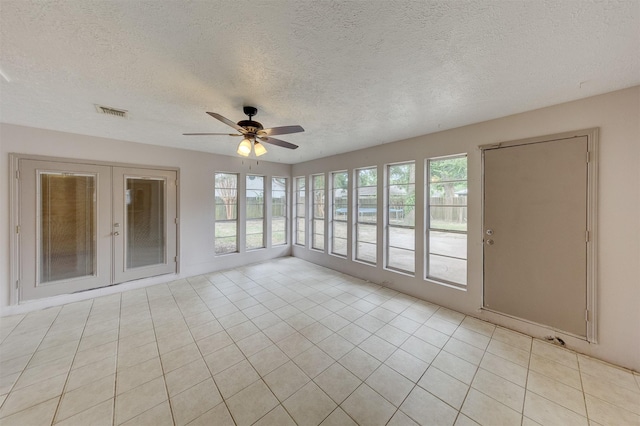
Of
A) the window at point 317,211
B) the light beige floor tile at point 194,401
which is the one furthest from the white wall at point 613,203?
the window at point 317,211

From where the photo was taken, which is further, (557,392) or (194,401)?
(557,392)

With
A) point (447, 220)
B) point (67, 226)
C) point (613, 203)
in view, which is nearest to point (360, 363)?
point (447, 220)

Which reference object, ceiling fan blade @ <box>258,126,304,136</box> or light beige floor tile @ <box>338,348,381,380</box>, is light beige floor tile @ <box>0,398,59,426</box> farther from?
ceiling fan blade @ <box>258,126,304,136</box>

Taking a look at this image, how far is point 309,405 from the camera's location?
1732 millimetres

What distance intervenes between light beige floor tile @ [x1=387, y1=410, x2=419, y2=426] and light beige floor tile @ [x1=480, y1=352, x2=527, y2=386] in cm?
107

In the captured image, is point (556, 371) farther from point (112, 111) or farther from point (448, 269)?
point (112, 111)

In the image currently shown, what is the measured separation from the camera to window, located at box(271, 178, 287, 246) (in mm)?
6137

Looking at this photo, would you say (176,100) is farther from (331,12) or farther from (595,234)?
(595,234)

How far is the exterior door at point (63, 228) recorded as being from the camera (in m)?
3.20

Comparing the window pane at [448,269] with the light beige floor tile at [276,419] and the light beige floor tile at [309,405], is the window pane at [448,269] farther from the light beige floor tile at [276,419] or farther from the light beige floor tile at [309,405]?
the light beige floor tile at [276,419]

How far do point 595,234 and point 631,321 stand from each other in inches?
33.8

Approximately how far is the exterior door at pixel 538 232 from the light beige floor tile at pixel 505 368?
2.77 feet

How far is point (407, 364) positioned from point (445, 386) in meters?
0.34

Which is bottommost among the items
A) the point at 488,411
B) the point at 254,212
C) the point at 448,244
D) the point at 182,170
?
the point at 488,411
